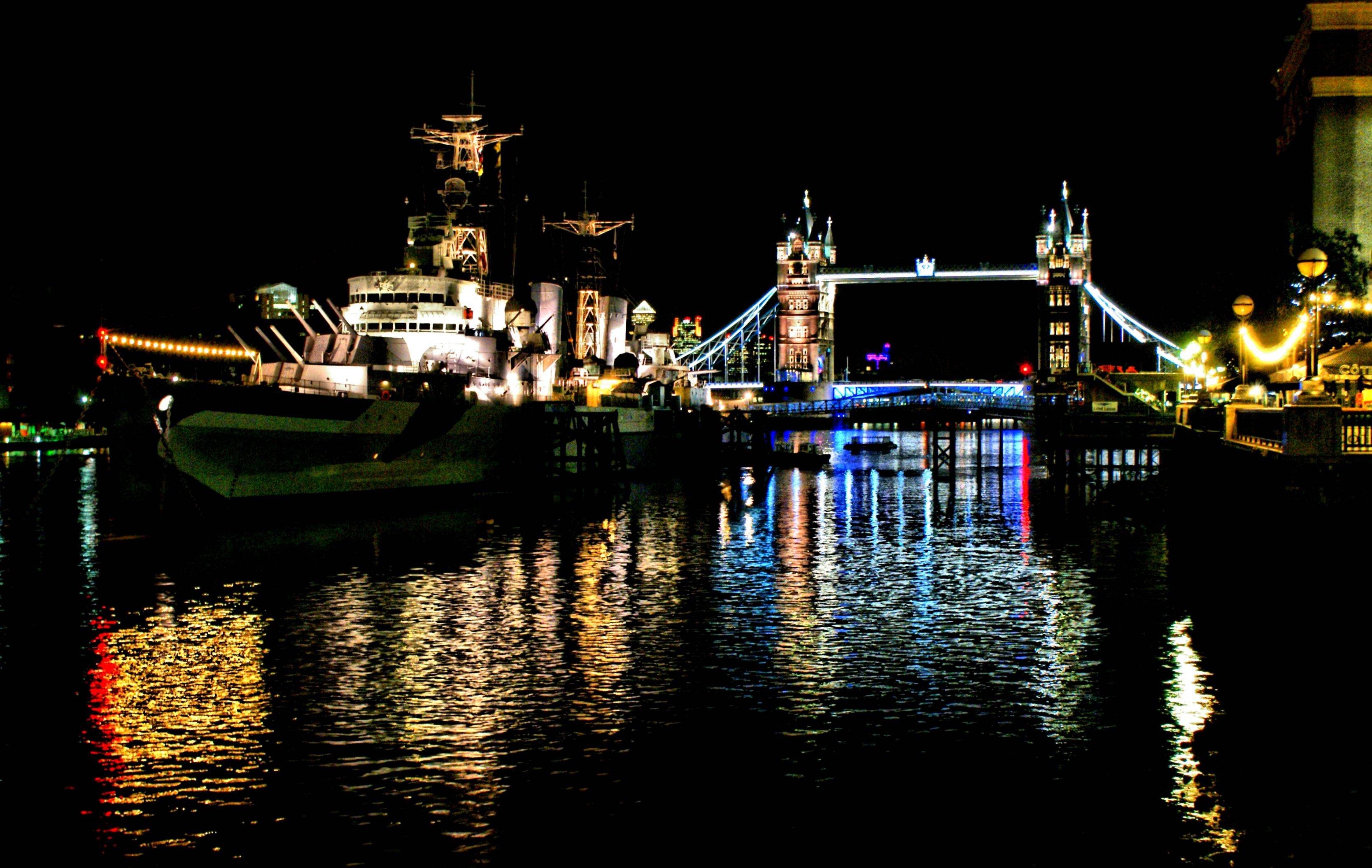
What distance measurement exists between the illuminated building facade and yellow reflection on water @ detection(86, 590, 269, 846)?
13550 centimetres

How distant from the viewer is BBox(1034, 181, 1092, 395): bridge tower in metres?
144

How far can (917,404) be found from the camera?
73.8m

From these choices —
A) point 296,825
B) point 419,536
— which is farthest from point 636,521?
point 296,825

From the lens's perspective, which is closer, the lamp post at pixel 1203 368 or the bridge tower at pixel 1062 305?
the lamp post at pixel 1203 368

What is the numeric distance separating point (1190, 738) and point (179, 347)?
2196cm

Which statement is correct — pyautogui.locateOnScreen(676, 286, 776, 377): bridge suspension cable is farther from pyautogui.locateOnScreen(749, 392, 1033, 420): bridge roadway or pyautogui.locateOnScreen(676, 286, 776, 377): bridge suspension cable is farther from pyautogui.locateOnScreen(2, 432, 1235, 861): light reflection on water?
pyautogui.locateOnScreen(2, 432, 1235, 861): light reflection on water

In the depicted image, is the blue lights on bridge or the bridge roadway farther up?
the blue lights on bridge

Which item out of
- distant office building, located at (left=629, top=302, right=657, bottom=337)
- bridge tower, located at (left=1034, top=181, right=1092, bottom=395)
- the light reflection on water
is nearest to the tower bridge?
bridge tower, located at (left=1034, top=181, right=1092, bottom=395)

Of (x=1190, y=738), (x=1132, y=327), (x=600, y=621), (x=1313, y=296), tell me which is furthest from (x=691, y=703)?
(x=1132, y=327)

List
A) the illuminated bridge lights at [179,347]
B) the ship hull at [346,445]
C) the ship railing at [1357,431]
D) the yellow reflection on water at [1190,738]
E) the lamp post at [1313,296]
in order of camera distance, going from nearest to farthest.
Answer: the yellow reflection on water at [1190,738] → the ship railing at [1357,431] → the lamp post at [1313,296] → the illuminated bridge lights at [179,347] → the ship hull at [346,445]

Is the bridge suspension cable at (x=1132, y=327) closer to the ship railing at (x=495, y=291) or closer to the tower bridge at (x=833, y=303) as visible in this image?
the tower bridge at (x=833, y=303)

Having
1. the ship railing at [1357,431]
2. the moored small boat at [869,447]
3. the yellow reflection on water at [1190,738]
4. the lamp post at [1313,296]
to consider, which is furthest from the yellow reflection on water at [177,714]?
the moored small boat at [869,447]

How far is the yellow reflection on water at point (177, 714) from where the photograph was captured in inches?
347

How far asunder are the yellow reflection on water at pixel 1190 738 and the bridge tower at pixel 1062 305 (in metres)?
134
